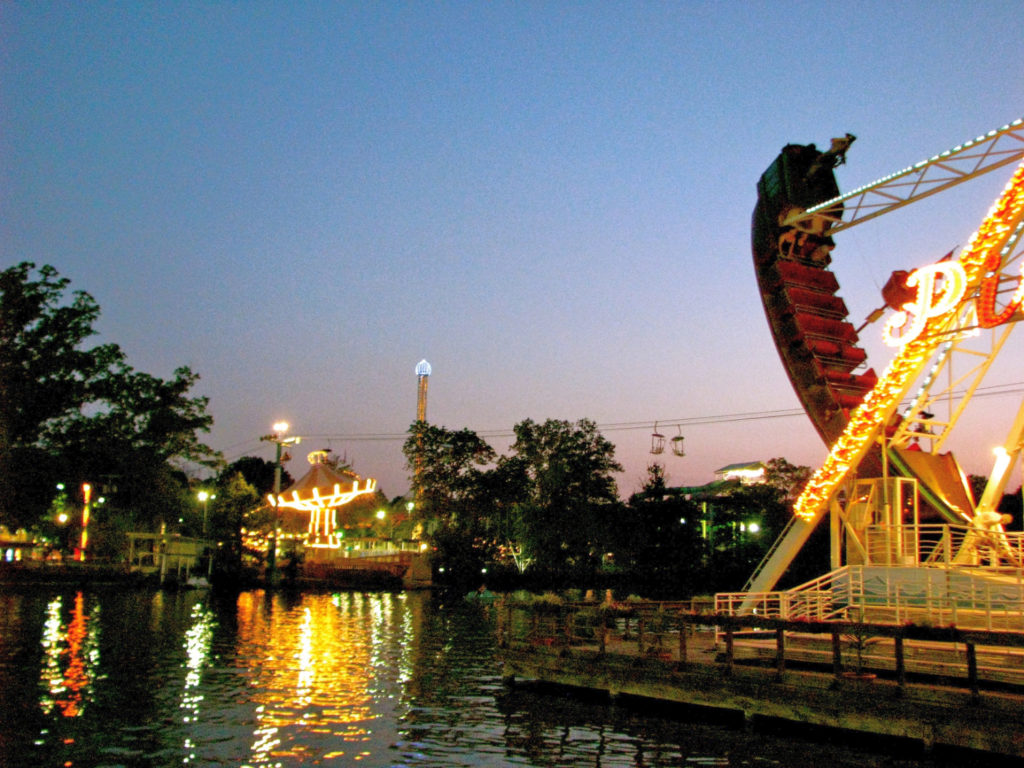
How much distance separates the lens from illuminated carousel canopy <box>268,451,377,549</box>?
300ft

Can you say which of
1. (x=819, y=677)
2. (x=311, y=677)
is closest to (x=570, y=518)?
(x=311, y=677)

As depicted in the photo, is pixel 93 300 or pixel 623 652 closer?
pixel 623 652

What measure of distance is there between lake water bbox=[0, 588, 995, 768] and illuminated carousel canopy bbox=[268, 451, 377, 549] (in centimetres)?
5664

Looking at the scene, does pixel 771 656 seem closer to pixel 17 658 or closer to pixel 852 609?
pixel 852 609

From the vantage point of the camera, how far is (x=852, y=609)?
2116 cm

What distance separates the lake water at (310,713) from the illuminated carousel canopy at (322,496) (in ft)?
186

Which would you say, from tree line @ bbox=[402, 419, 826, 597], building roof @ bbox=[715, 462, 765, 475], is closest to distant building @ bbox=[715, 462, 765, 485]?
building roof @ bbox=[715, 462, 765, 475]

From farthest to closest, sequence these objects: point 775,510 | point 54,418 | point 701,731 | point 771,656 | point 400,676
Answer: point 775,510 → point 54,418 → point 400,676 → point 771,656 → point 701,731

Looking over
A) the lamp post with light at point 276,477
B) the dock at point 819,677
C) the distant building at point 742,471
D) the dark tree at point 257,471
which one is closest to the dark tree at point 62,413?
the lamp post with light at point 276,477

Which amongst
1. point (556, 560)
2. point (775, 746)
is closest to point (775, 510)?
point (556, 560)

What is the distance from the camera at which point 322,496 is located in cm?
9244

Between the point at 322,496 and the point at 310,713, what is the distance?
75127 mm

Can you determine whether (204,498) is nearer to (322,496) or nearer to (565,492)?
(322,496)

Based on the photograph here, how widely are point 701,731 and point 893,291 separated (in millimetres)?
15395
